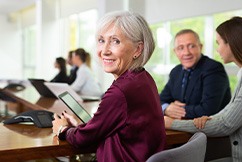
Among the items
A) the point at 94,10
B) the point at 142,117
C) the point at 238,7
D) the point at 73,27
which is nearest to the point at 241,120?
the point at 142,117

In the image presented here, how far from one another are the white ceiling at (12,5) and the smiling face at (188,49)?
→ 8241 millimetres

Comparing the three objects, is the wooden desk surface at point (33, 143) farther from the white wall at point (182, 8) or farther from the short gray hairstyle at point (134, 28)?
the white wall at point (182, 8)

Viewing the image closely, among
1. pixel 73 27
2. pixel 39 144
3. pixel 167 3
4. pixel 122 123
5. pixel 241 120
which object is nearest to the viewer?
pixel 122 123

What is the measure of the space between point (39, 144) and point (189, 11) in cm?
392

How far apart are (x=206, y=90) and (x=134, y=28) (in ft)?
3.06

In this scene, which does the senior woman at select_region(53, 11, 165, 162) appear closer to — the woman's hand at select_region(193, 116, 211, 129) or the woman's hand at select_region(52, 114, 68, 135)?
the woman's hand at select_region(52, 114, 68, 135)

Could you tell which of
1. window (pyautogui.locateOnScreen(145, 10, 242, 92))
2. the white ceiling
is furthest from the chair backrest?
the white ceiling

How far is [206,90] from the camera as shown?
2086 millimetres

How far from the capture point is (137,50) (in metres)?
1.37

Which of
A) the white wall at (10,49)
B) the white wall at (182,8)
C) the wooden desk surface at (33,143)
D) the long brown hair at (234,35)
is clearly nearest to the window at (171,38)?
the white wall at (182,8)

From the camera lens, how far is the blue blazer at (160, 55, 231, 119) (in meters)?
2.06

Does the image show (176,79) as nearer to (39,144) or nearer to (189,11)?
(39,144)

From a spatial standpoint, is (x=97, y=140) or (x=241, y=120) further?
(x=241, y=120)

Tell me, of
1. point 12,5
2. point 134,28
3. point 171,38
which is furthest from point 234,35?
point 12,5
